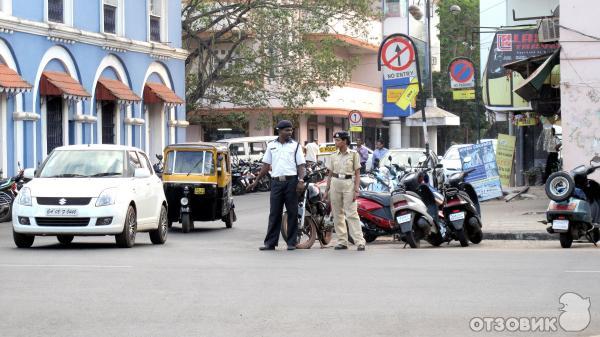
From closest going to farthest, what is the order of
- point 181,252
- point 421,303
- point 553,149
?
point 421,303, point 181,252, point 553,149

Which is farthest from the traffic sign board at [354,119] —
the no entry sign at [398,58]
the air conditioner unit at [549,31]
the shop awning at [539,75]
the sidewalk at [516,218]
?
the no entry sign at [398,58]

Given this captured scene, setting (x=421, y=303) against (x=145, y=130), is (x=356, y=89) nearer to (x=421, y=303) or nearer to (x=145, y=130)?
(x=145, y=130)

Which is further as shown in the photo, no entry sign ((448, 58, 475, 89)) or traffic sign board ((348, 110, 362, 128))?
traffic sign board ((348, 110, 362, 128))

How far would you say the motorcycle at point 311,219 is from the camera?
19.3m

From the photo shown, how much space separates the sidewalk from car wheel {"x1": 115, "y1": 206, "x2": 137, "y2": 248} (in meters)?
6.38

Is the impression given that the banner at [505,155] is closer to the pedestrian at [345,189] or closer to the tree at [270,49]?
the tree at [270,49]

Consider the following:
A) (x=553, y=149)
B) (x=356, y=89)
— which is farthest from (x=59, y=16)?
(x=356, y=89)

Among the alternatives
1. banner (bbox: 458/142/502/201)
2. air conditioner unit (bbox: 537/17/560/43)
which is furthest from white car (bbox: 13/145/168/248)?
air conditioner unit (bbox: 537/17/560/43)

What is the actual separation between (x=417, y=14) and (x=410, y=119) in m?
35.1

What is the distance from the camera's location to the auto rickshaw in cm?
2456

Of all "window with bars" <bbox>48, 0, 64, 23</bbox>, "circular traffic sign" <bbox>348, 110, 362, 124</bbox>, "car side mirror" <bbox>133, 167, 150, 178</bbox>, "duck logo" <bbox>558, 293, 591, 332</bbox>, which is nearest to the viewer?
→ "duck logo" <bbox>558, 293, 591, 332</bbox>

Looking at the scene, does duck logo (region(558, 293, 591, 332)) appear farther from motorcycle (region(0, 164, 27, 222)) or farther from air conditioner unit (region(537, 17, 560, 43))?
motorcycle (region(0, 164, 27, 222))

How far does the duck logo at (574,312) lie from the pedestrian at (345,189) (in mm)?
6978

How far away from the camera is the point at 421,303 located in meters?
11.5
